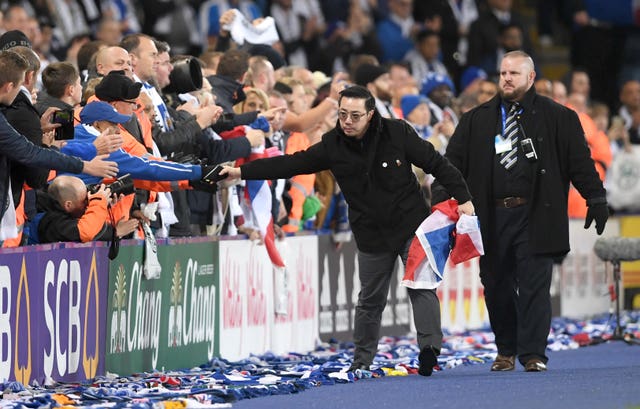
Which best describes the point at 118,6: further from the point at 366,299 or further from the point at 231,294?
the point at 366,299

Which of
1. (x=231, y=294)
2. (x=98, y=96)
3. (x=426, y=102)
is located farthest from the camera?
(x=426, y=102)

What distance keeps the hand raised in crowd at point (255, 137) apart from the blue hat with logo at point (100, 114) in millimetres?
2054

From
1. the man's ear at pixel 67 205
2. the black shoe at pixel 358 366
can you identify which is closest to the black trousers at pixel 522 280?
the black shoe at pixel 358 366

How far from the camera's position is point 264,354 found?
15242 millimetres

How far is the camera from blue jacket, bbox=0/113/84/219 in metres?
11.0

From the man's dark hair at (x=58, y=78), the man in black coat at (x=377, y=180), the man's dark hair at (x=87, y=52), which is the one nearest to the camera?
the man's dark hair at (x=58, y=78)

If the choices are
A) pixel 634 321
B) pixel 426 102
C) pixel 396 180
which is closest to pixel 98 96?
pixel 396 180

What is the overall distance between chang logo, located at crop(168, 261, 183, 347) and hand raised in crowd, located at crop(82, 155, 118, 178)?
2139mm

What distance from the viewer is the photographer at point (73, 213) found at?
1197 cm

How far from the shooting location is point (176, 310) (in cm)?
1373

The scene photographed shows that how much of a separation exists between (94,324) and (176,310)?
149 centimetres

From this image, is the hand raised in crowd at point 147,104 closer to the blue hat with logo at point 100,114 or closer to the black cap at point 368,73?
the blue hat with logo at point 100,114

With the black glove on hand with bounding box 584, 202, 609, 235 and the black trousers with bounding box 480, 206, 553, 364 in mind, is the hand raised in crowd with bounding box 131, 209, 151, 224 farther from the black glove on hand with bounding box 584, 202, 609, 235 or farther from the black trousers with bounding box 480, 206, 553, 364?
the black glove on hand with bounding box 584, 202, 609, 235

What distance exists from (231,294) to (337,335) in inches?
97.3
